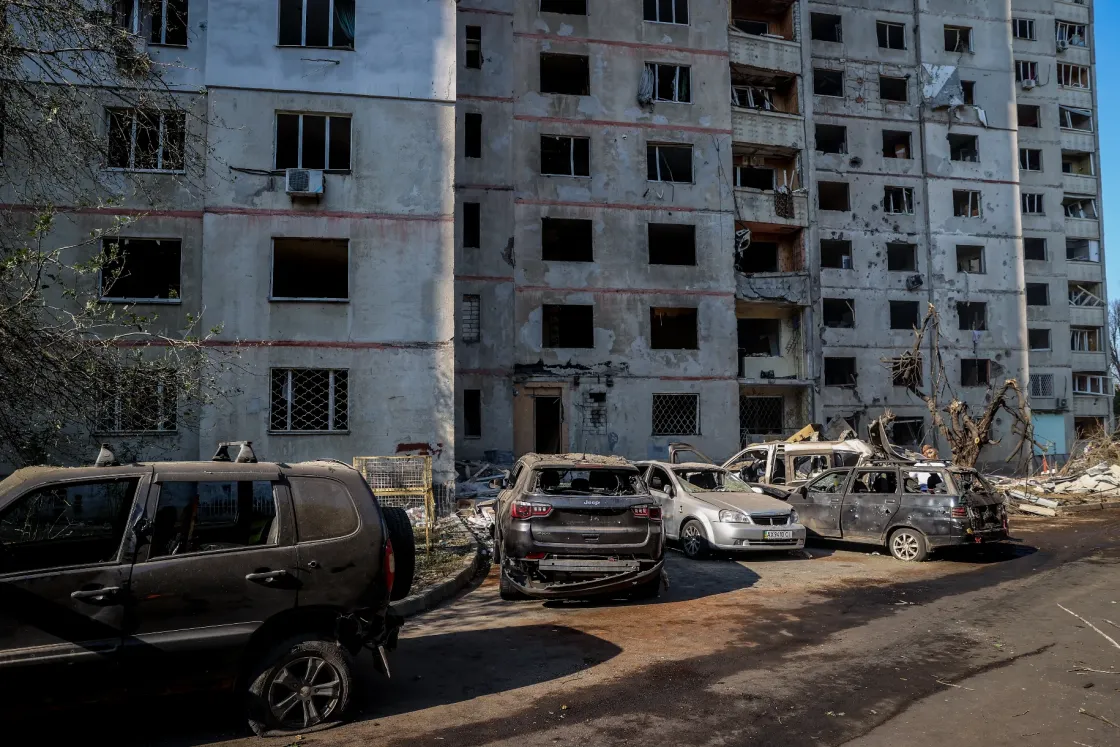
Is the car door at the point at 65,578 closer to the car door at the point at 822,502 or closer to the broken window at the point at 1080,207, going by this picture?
the car door at the point at 822,502

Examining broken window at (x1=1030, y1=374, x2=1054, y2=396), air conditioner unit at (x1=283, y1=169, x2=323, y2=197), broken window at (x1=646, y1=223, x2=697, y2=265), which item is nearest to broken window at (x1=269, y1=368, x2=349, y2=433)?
air conditioner unit at (x1=283, y1=169, x2=323, y2=197)

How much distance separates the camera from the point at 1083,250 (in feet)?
142

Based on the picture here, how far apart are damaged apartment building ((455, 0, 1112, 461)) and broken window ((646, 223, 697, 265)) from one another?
110 millimetres

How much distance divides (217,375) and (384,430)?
147 inches

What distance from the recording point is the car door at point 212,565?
459 centimetres

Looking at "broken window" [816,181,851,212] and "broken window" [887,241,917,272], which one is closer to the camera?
"broken window" [816,181,851,212]

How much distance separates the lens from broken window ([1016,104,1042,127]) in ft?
135

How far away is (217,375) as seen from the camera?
1609 centimetres

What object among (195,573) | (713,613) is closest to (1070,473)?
→ (713,613)

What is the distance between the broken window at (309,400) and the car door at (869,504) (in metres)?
10.8

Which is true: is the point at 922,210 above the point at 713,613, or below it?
above

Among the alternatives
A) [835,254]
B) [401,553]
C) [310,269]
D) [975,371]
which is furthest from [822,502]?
[975,371]

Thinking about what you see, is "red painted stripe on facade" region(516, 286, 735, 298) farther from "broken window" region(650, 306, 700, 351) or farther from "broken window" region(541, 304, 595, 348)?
"broken window" region(650, 306, 700, 351)

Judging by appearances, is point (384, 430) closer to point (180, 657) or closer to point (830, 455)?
point (830, 455)
